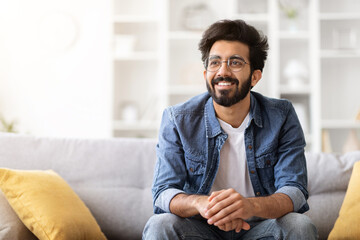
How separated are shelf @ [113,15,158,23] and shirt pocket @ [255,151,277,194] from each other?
2566 mm

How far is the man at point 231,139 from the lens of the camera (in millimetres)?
1815

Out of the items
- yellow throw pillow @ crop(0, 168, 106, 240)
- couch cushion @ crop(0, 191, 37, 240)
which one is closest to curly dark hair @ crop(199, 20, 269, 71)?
yellow throw pillow @ crop(0, 168, 106, 240)

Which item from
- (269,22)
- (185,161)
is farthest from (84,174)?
(269,22)

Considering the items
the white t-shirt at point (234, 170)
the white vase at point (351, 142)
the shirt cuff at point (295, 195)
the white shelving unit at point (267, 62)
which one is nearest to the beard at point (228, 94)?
the white t-shirt at point (234, 170)

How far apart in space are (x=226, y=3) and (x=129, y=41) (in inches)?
36.8

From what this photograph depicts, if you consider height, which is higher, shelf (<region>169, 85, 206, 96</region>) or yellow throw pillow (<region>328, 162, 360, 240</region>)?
shelf (<region>169, 85, 206, 96</region>)

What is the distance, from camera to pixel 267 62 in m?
4.29

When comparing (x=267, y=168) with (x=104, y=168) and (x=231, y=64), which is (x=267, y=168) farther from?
(x=104, y=168)

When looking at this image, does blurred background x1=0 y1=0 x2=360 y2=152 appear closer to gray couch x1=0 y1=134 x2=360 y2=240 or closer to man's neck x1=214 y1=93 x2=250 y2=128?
gray couch x1=0 y1=134 x2=360 y2=240

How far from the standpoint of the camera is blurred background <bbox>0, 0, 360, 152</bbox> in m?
4.23

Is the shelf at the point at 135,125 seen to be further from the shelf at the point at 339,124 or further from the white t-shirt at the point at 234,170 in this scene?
the white t-shirt at the point at 234,170

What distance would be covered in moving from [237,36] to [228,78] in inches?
6.6

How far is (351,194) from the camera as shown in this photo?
2045 mm

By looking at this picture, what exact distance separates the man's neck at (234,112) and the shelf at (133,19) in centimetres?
240
